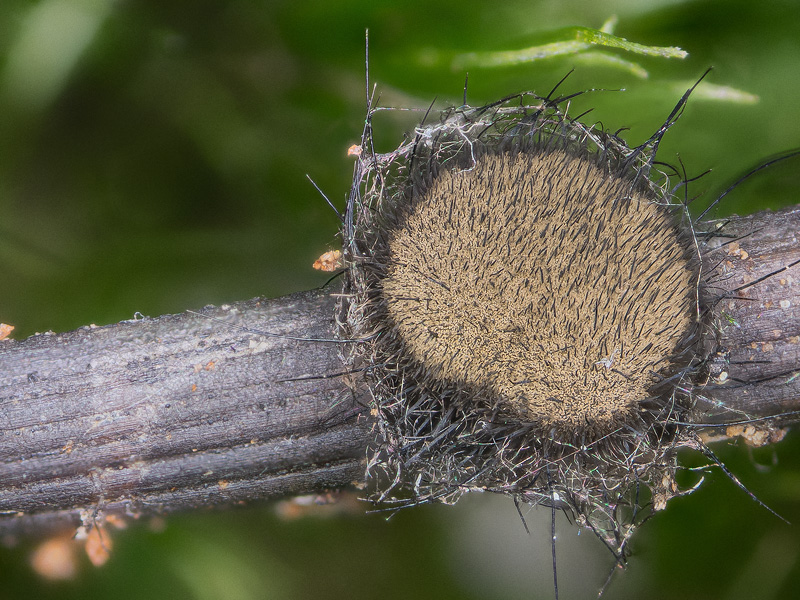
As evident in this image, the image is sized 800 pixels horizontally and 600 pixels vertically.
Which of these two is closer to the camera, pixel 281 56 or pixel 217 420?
pixel 217 420

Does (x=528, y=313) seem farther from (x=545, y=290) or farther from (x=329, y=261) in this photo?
(x=329, y=261)

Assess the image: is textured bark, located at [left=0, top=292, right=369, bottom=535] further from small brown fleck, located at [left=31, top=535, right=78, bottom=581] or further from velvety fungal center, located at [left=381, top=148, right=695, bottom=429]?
small brown fleck, located at [left=31, top=535, right=78, bottom=581]

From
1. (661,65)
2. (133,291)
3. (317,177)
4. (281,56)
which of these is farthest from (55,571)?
(661,65)

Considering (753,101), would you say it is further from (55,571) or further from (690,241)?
(55,571)

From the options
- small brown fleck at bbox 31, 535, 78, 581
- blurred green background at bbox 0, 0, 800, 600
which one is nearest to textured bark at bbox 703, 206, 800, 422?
blurred green background at bbox 0, 0, 800, 600

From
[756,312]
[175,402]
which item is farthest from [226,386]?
[756,312]

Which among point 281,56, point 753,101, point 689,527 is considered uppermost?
point 281,56

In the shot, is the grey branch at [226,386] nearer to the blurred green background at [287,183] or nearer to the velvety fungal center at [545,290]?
the velvety fungal center at [545,290]
